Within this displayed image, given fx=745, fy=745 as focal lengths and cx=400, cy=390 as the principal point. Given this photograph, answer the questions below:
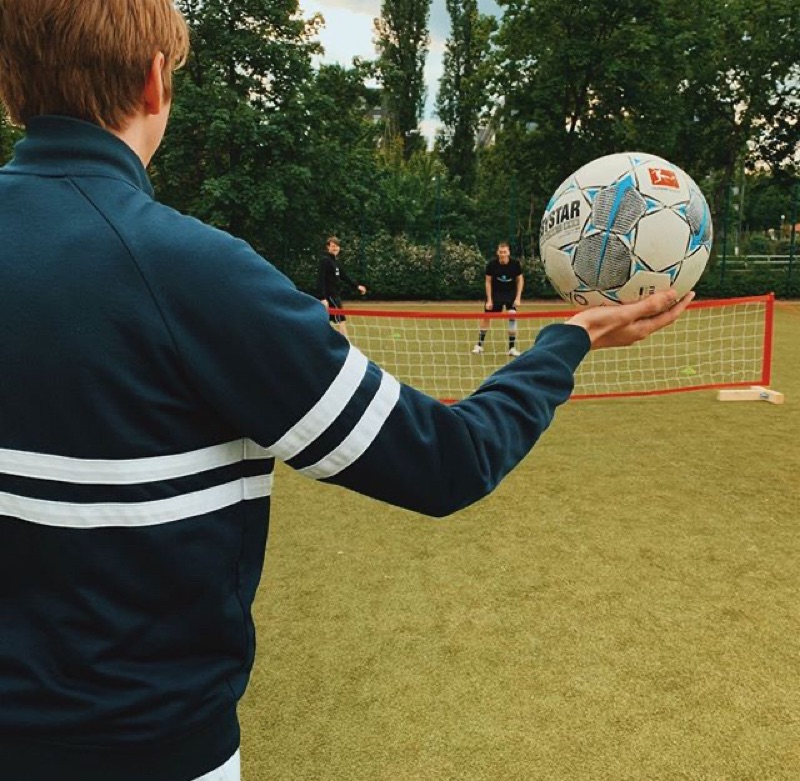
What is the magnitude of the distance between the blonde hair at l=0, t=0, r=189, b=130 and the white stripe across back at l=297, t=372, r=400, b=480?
0.55 metres

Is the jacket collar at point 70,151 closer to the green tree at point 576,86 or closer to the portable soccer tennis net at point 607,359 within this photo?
the portable soccer tennis net at point 607,359

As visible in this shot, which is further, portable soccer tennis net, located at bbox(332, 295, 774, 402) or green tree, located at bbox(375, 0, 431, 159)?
green tree, located at bbox(375, 0, 431, 159)

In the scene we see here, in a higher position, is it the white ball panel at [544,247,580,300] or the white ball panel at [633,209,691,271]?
the white ball panel at [633,209,691,271]

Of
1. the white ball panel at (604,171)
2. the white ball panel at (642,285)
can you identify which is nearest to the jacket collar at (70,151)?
the white ball panel at (642,285)

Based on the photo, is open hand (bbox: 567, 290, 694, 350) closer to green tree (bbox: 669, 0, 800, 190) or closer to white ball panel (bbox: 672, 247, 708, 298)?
white ball panel (bbox: 672, 247, 708, 298)

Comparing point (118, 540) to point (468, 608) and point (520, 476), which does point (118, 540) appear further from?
point (520, 476)

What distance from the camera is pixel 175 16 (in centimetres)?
111

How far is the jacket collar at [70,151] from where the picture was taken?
1.03 metres

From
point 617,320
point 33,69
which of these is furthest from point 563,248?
point 33,69

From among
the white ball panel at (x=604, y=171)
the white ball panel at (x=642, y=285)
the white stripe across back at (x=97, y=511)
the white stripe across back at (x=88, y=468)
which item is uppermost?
the white ball panel at (x=604, y=171)

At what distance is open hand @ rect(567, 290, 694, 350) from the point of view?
1.45 meters

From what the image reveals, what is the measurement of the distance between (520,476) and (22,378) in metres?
5.36

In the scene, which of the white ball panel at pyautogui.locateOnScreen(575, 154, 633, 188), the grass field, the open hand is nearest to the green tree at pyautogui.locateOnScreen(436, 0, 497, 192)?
the grass field

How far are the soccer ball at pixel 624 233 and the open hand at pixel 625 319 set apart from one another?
0.63 meters
